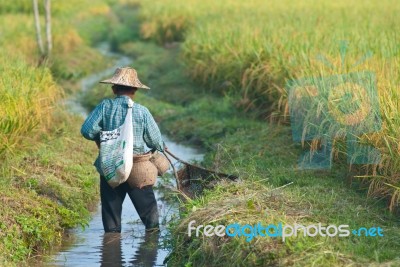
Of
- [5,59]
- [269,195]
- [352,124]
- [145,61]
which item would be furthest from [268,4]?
[269,195]

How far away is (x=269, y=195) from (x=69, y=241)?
1.88 m

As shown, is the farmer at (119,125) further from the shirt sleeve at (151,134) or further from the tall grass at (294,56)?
the tall grass at (294,56)

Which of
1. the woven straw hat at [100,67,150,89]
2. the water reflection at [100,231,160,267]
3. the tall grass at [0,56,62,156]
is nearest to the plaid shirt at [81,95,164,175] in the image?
the woven straw hat at [100,67,150,89]

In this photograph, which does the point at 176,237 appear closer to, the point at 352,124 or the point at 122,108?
the point at 122,108

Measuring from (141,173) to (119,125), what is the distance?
415 mm

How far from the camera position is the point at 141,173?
288 inches

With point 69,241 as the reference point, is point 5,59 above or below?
above

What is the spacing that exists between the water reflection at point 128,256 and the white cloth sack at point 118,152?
1.81ft

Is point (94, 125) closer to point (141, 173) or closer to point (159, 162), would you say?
point (141, 173)

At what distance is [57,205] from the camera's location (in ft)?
26.5

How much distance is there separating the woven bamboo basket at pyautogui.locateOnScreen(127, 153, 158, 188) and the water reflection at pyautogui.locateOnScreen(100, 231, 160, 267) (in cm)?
48

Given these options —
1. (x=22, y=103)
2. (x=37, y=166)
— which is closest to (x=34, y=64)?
(x=22, y=103)

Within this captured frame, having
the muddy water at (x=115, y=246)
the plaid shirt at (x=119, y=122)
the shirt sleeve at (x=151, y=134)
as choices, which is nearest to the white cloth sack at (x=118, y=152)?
the plaid shirt at (x=119, y=122)

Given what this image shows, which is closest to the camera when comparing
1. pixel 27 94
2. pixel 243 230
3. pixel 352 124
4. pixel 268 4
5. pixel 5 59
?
pixel 243 230
